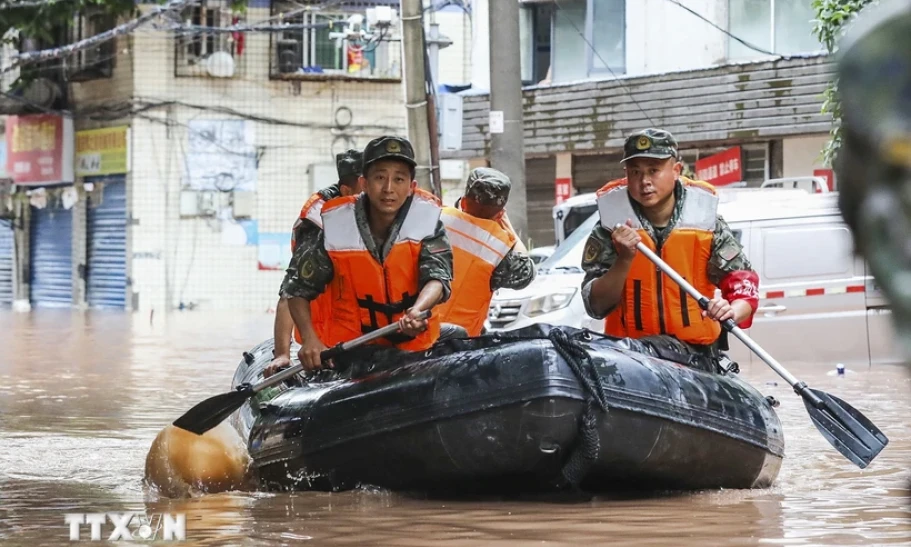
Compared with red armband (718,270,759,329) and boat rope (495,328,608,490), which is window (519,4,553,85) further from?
boat rope (495,328,608,490)

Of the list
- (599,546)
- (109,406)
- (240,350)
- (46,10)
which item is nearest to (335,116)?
(46,10)

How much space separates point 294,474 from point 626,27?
16110 mm

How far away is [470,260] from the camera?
25.9 ft

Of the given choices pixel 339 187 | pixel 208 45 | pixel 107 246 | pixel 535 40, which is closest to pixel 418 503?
pixel 339 187

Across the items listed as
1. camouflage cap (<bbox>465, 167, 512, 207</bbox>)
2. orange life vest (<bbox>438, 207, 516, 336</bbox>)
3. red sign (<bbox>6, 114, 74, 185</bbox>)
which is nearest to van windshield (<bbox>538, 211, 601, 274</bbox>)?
camouflage cap (<bbox>465, 167, 512, 207</bbox>)

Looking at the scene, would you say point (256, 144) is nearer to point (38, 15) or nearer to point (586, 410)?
point (38, 15)

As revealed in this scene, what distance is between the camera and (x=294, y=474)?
673cm

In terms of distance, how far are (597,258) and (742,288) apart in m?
0.65

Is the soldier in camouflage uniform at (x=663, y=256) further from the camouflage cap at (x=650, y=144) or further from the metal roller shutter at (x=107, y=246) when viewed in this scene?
the metal roller shutter at (x=107, y=246)

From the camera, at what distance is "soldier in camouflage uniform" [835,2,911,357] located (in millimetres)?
1539

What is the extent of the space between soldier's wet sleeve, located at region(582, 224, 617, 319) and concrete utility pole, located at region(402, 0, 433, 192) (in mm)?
7060

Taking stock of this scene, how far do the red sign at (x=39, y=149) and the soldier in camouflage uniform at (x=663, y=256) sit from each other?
77.7 feet

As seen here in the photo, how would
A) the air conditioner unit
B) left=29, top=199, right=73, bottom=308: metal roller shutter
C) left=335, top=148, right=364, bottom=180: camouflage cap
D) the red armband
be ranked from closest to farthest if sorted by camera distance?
1. the red armband
2. left=335, top=148, right=364, bottom=180: camouflage cap
3. the air conditioner unit
4. left=29, top=199, right=73, bottom=308: metal roller shutter

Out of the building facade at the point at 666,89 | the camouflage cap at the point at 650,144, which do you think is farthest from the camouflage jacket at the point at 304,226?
the building facade at the point at 666,89
